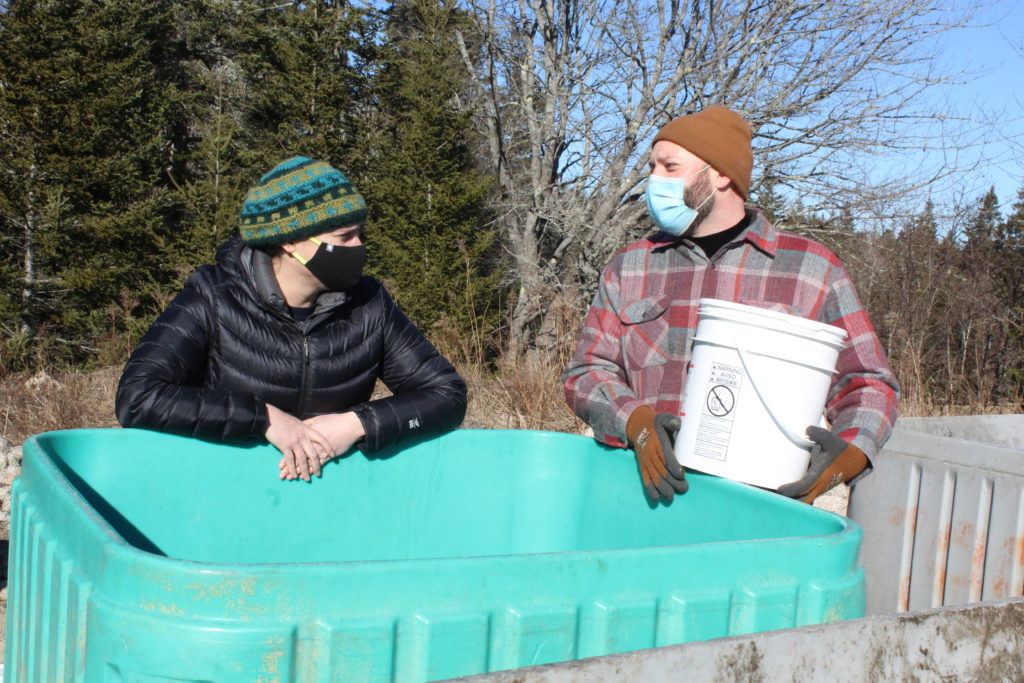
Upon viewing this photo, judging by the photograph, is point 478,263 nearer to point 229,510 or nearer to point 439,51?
point 439,51

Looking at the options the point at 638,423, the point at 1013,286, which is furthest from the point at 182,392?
the point at 1013,286

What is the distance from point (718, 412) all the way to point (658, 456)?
0.15m

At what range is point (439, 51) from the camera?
14.9m

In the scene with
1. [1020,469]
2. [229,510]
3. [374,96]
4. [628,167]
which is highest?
[374,96]

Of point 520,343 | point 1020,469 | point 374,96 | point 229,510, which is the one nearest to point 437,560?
point 229,510

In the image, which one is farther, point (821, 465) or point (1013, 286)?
point (1013, 286)

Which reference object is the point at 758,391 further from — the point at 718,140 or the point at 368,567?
the point at 368,567

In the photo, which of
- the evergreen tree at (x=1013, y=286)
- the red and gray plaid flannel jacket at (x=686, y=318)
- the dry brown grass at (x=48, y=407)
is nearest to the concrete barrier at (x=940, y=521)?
the red and gray plaid flannel jacket at (x=686, y=318)

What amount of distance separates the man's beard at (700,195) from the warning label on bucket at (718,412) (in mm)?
546

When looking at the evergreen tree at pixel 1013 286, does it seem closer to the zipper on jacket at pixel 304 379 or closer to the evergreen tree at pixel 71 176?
the zipper on jacket at pixel 304 379

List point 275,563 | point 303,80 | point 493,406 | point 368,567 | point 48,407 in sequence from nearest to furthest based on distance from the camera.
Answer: point 368,567 → point 275,563 → point 48,407 → point 493,406 → point 303,80

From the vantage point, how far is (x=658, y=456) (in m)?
1.71

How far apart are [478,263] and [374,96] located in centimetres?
458

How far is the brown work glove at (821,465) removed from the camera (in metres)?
1.67
